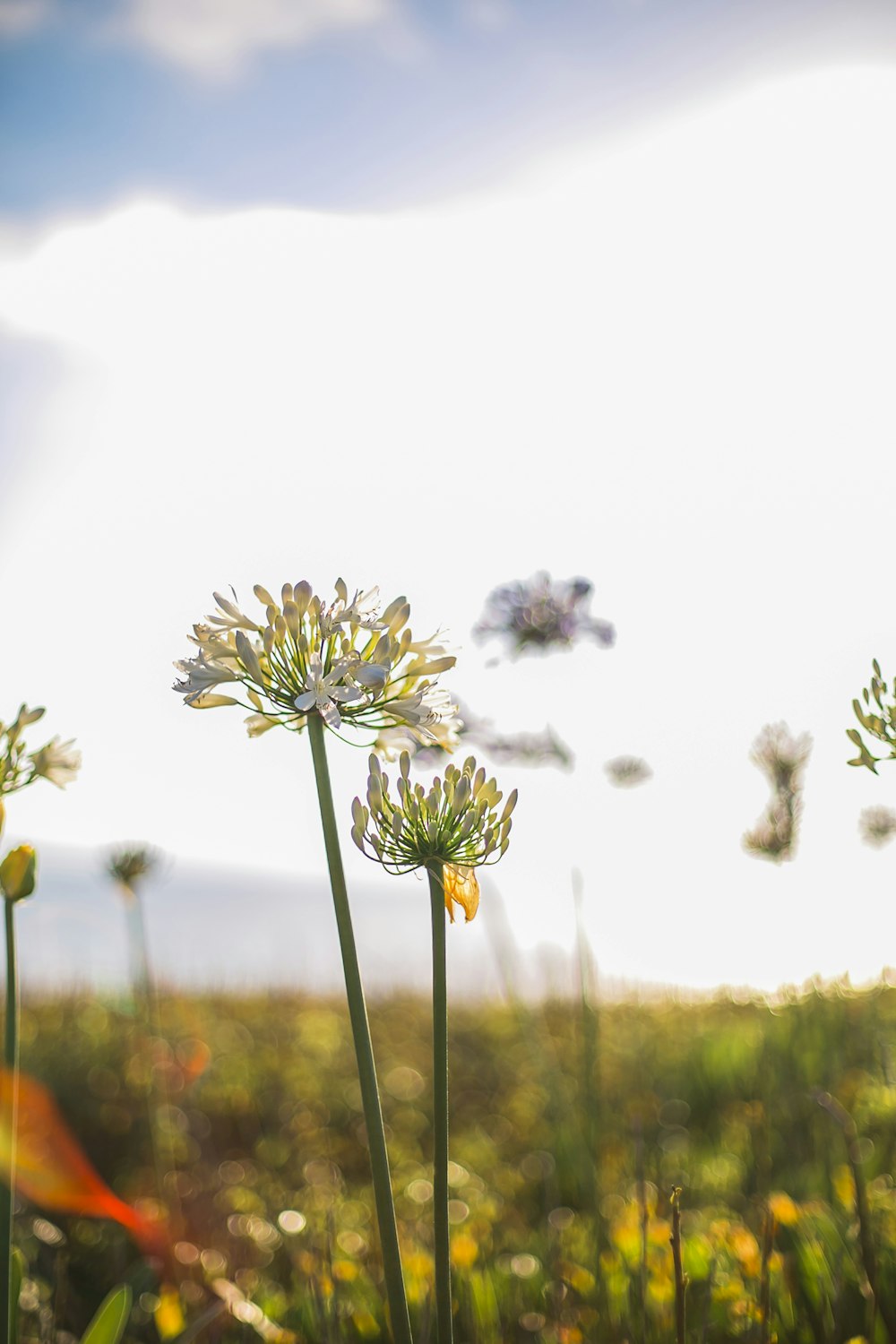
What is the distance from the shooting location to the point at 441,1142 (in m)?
1.45

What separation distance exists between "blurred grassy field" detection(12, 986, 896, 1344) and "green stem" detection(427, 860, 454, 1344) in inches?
26.2

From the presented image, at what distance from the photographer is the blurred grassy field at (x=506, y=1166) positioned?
258cm

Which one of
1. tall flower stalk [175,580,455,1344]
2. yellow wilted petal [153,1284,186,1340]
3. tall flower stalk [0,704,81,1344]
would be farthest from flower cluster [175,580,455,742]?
yellow wilted petal [153,1284,186,1340]

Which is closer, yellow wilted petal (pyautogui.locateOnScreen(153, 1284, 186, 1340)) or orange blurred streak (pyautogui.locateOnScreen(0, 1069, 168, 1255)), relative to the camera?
yellow wilted petal (pyautogui.locateOnScreen(153, 1284, 186, 1340))

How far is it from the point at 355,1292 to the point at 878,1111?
175 cm

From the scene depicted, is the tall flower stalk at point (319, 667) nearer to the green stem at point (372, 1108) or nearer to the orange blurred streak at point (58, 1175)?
the green stem at point (372, 1108)

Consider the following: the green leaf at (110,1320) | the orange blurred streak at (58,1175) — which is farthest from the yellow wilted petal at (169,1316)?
the green leaf at (110,1320)

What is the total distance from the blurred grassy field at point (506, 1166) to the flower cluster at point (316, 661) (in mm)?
1037

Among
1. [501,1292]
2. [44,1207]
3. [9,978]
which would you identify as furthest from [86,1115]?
[9,978]

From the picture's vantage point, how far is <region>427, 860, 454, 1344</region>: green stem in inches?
56.9

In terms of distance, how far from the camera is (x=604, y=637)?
3416mm

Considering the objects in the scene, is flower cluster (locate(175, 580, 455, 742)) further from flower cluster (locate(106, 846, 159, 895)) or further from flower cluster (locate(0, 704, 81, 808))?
flower cluster (locate(106, 846, 159, 895))

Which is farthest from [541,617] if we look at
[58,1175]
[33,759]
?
[58,1175]

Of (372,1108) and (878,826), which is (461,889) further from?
(878,826)
